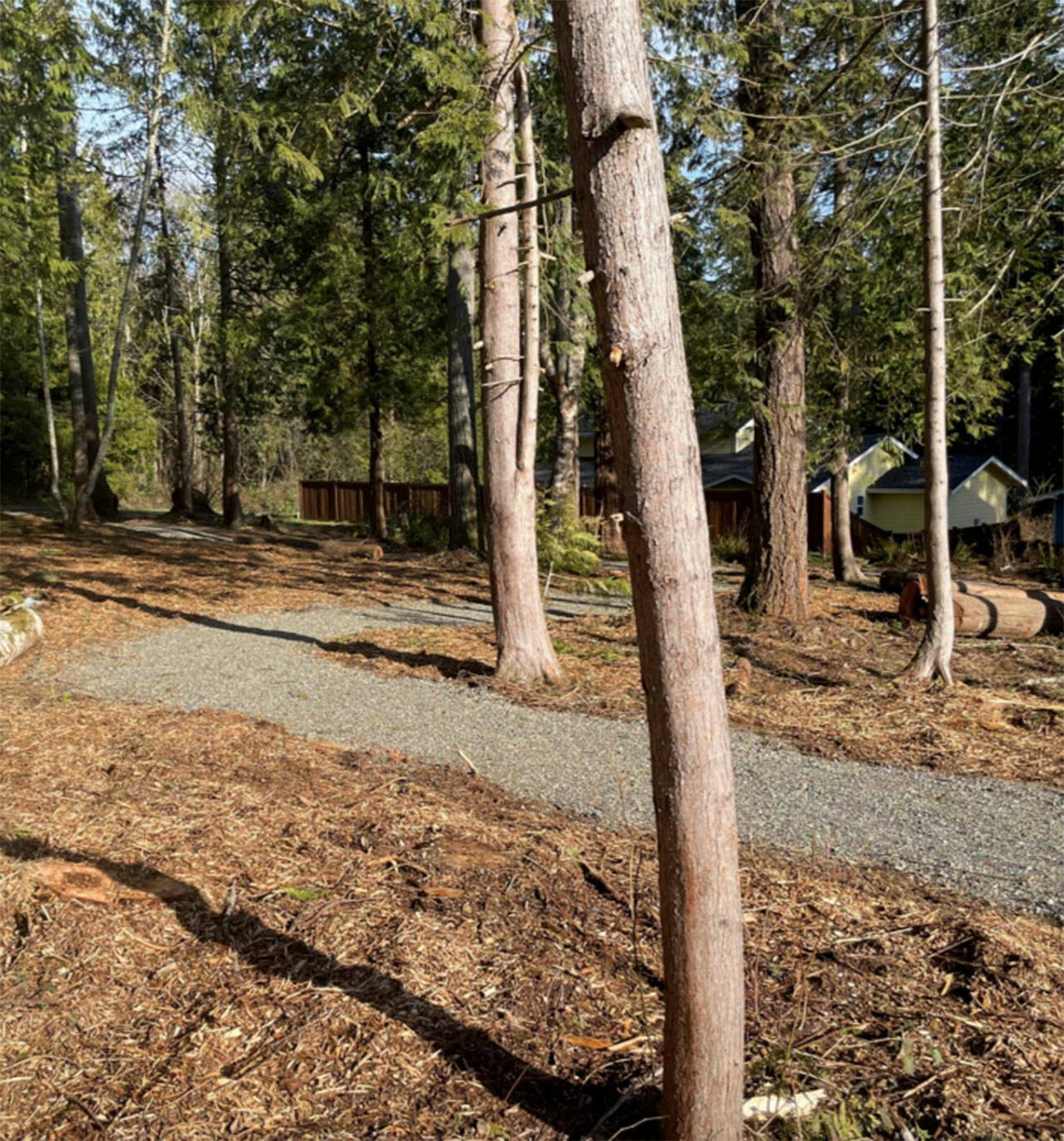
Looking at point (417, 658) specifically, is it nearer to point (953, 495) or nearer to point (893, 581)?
point (893, 581)

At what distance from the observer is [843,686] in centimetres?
773

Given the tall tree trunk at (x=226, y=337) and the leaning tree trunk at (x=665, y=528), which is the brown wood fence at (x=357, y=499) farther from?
the leaning tree trunk at (x=665, y=528)

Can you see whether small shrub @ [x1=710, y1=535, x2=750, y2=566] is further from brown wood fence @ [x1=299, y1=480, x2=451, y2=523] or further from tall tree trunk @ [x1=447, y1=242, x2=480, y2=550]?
brown wood fence @ [x1=299, y1=480, x2=451, y2=523]

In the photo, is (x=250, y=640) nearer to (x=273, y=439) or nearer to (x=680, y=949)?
(x=680, y=949)

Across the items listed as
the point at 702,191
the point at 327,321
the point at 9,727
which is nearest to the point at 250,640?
the point at 9,727

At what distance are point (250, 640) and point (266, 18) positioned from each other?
223 inches

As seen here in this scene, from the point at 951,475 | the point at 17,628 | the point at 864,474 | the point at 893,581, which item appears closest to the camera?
the point at 17,628

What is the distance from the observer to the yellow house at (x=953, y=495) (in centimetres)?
2955

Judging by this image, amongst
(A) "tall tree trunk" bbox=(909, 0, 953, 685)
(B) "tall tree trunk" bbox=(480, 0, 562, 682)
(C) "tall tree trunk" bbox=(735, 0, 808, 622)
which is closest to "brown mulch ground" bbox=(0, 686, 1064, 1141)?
(B) "tall tree trunk" bbox=(480, 0, 562, 682)

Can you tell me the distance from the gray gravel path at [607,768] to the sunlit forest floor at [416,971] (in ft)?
1.13

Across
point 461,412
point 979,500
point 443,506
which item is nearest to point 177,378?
point 443,506

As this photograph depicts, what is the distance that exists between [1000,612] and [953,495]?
67.6ft

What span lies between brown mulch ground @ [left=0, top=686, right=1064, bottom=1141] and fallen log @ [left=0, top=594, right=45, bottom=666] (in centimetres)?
424

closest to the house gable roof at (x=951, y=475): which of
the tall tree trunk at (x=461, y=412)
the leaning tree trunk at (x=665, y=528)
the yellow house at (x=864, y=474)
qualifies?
the yellow house at (x=864, y=474)
